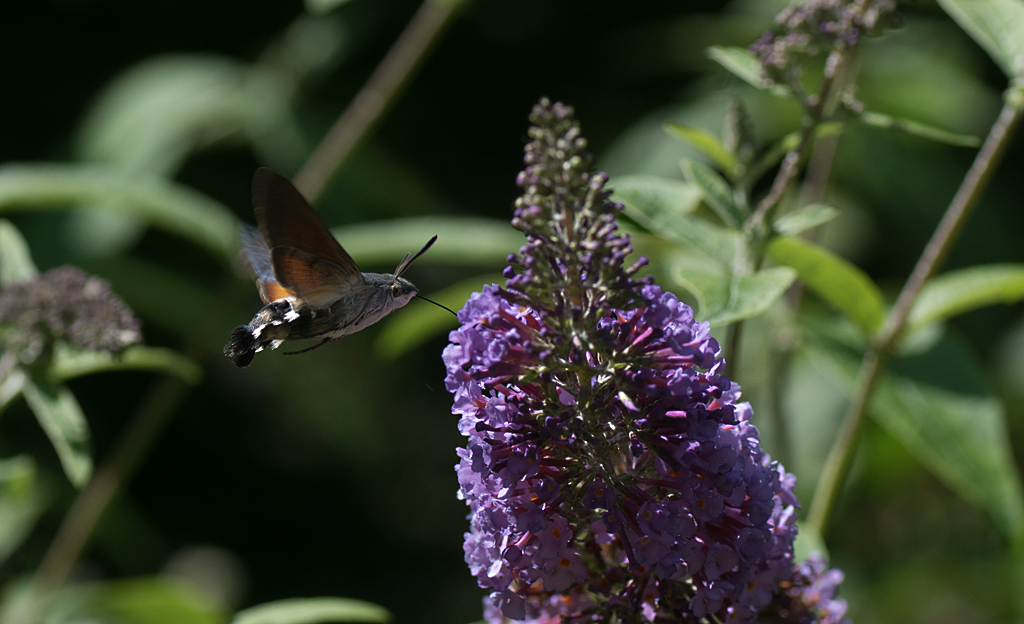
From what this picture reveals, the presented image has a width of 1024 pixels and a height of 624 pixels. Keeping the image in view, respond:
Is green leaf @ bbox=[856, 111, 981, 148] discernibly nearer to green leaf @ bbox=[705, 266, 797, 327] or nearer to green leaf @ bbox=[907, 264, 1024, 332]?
green leaf @ bbox=[705, 266, 797, 327]

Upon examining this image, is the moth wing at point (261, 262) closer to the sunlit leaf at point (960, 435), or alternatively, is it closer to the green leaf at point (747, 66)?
the green leaf at point (747, 66)

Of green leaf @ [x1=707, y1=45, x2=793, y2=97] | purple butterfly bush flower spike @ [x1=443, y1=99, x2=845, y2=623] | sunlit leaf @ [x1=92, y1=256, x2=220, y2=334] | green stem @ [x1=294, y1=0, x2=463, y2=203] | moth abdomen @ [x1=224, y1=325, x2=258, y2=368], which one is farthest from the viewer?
sunlit leaf @ [x1=92, y1=256, x2=220, y2=334]

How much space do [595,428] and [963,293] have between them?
4.08 ft

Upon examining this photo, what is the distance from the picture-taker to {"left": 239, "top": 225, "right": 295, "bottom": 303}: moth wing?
7.20 feet

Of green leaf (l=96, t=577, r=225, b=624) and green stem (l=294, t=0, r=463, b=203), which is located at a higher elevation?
green stem (l=294, t=0, r=463, b=203)

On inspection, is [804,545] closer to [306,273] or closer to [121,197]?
[306,273]

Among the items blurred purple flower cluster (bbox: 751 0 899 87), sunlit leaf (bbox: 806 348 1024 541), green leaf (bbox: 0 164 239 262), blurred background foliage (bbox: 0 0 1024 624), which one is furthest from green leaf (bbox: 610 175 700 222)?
green leaf (bbox: 0 164 239 262)

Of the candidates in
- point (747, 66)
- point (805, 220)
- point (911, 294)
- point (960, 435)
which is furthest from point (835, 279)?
point (960, 435)

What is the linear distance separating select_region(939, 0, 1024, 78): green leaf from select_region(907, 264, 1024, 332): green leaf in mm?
485

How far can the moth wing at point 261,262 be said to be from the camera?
7.20ft

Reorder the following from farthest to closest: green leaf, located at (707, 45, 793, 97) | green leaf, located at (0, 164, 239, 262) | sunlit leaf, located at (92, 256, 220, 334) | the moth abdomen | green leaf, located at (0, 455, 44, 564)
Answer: sunlit leaf, located at (92, 256, 220, 334)
green leaf, located at (0, 164, 239, 262)
green leaf, located at (0, 455, 44, 564)
the moth abdomen
green leaf, located at (707, 45, 793, 97)

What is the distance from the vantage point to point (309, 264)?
76.9 inches

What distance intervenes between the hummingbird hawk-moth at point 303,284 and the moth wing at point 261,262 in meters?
0.06

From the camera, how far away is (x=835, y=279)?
2033 mm
